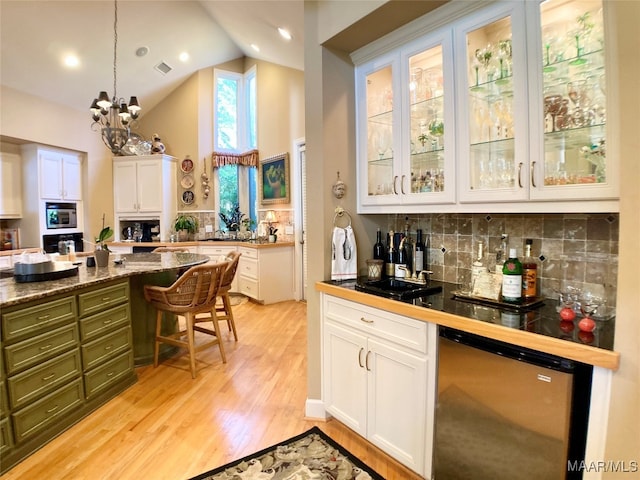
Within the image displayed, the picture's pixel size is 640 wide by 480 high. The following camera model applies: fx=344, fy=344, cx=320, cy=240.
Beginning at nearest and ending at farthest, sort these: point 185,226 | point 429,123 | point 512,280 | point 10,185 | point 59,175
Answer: point 512,280, point 429,123, point 10,185, point 59,175, point 185,226

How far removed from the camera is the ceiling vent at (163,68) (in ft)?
19.1

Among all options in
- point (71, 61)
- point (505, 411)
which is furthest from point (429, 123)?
point (71, 61)

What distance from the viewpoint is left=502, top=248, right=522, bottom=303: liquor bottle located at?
5.33ft

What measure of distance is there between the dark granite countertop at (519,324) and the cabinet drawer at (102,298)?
5.94 ft

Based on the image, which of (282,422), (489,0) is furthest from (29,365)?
(489,0)

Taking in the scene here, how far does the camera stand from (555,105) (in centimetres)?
148

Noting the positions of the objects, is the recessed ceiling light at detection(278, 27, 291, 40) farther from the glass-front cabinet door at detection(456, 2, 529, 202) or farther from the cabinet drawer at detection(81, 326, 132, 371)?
the cabinet drawer at detection(81, 326, 132, 371)

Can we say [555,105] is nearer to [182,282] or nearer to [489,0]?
[489,0]

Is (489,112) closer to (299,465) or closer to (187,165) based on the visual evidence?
(299,465)

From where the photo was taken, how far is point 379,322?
5.94ft

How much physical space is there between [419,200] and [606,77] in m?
0.94

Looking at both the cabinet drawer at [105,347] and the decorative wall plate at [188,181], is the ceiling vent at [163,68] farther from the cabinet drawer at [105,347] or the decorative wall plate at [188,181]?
the cabinet drawer at [105,347]

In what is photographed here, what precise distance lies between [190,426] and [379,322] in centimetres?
145

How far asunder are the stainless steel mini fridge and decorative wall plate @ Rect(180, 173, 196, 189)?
19.8ft
